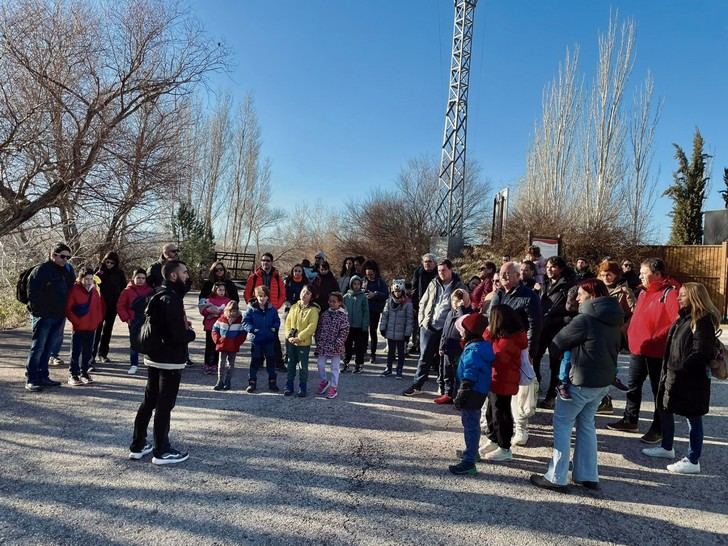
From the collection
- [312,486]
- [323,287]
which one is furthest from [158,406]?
[323,287]

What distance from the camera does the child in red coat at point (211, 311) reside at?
6.80 metres

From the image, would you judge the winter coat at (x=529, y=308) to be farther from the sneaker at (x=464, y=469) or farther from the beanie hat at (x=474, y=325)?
the sneaker at (x=464, y=469)

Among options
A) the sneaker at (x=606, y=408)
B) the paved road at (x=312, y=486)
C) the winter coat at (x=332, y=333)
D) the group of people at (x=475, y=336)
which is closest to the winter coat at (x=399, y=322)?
the group of people at (x=475, y=336)

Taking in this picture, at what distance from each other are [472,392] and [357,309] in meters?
3.84

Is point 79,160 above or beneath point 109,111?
beneath

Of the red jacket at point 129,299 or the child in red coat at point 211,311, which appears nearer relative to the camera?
the red jacket at point 129,299

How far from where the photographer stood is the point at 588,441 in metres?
3.54

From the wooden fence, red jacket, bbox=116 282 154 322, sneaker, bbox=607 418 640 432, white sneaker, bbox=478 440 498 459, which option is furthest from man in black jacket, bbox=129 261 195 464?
the wooden fence

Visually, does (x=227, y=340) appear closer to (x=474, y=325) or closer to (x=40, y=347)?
(x=40, y=347)

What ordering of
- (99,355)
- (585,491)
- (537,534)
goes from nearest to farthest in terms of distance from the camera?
(537,534), (585,491), (99,355)

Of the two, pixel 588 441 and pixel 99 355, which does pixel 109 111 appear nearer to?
pixel 99 355

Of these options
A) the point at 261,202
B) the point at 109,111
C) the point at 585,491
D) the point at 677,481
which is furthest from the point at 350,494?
the point at 261,202

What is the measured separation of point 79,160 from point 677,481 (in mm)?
8758

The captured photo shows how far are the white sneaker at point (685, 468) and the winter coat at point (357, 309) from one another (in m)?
4.45
